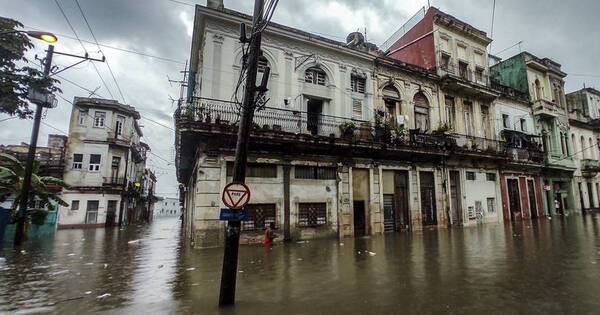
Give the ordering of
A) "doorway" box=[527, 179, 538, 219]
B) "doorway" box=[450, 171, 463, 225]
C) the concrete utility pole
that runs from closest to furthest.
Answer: the concrete utility pole < "doorway" box=[450, 171, 463, 225] < "doorway" box=[527, 179, 538, 219]

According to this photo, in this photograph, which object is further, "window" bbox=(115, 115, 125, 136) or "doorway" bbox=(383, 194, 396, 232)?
"window" bbox=(115, 115, 125, 136)

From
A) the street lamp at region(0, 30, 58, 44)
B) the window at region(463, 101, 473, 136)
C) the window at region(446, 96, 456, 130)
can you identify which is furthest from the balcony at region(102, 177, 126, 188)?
the window at region(463, 101, 473, 136)

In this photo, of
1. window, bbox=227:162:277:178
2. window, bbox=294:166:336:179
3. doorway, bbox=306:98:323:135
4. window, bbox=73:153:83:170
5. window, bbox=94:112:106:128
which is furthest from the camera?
window, bbox=94:112:106:128

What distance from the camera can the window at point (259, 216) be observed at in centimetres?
1370

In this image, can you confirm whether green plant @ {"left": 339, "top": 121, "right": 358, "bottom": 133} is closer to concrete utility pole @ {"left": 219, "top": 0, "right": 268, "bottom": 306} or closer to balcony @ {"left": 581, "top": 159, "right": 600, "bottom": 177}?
concrete utility pole @ {"left": 219, "top": 0, "right": 268, "bottom": 306}

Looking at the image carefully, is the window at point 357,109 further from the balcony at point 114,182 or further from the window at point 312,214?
the balcony at point 114,182

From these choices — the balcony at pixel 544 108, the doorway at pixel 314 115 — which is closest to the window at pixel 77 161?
the doorway at pixel 314 115

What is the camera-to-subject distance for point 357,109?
17.8 m

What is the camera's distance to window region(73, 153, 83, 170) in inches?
1220

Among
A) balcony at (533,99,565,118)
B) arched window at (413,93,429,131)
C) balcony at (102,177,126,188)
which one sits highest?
balcony at (533,99,565,118)

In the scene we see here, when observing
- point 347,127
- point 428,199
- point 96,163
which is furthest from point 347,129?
point 96,163

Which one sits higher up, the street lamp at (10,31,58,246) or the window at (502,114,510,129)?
the window at (502,114,510,129)

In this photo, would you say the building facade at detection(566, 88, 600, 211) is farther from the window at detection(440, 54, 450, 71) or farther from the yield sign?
the yield sign

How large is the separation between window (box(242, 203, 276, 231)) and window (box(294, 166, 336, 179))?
2.19 m
